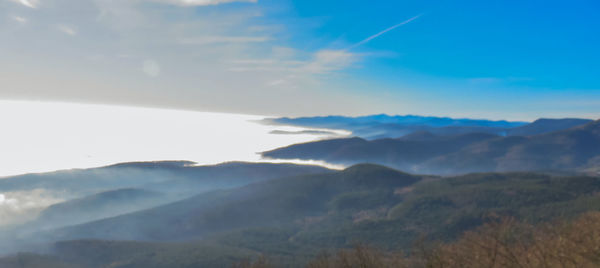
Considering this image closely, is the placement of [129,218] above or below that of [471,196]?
below

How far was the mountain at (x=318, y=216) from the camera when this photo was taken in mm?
86750

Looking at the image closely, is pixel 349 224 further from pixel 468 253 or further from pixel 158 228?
pixel 468 253

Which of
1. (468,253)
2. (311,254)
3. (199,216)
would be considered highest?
(468,253)

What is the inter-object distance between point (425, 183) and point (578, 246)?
454 feet

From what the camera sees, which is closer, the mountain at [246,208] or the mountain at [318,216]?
the mountain at [318,216]

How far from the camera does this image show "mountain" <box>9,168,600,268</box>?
8675cm

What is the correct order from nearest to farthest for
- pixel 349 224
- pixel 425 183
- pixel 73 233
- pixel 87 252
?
pixel 87 252 → pixel 349 224 → pixel 425 183 → pixel 73 233

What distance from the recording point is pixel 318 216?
137 metres

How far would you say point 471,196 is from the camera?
115 meters

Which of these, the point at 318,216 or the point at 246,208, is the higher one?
the point at 318,216

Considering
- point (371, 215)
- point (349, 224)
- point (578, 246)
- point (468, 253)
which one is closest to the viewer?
point (578, 246)

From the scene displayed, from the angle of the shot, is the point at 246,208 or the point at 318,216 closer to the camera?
the point at 318,216

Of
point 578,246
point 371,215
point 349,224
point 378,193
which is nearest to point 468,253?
point 578,246

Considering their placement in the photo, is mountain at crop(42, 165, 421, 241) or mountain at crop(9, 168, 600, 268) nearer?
mountain at crop(9, 168, 600, 268)
